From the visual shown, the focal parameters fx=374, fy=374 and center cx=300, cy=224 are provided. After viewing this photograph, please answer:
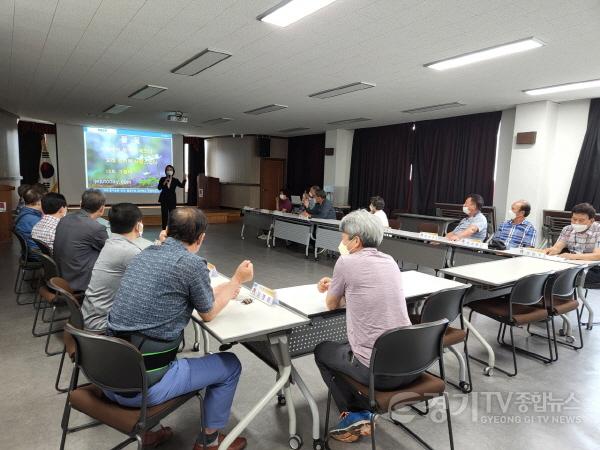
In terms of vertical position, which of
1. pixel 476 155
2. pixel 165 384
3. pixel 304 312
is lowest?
pixel 165 384

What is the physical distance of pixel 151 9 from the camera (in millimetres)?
2988

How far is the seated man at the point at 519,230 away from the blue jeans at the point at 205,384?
11.8ft

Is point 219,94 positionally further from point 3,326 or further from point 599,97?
point 599,97

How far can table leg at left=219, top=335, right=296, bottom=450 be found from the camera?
1735mm

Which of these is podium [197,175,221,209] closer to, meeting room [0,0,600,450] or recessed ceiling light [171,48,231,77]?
meeting room [0,0,600,450]

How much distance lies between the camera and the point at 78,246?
276 cm

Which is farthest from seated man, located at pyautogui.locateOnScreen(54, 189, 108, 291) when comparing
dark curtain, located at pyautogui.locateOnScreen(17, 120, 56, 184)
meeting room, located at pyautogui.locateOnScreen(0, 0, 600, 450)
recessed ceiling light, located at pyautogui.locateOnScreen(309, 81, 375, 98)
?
dark curtain, located at pyautogui.locateOnScreen(17, 120, 56, 184)

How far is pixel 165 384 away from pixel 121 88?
18.2 feet

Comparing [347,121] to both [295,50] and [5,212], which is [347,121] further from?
[5,212]

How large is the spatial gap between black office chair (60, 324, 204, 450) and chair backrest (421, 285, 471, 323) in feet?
4.40

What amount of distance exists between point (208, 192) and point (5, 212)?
636 cm

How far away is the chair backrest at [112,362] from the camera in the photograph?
4.41 ft

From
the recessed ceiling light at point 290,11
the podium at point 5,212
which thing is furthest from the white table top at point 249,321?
the podium at point 5,212

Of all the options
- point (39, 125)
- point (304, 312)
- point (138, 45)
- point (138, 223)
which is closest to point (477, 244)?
point (304, 312)
